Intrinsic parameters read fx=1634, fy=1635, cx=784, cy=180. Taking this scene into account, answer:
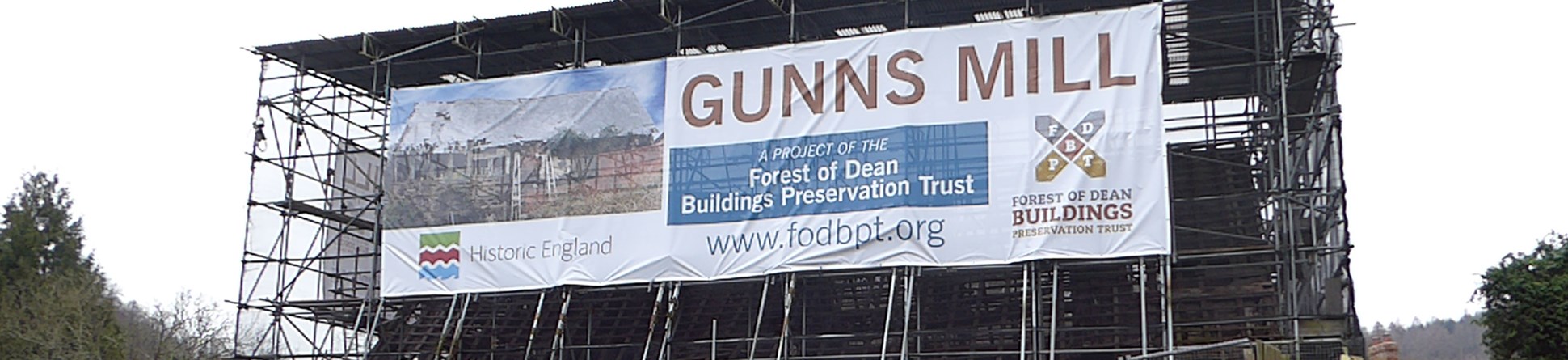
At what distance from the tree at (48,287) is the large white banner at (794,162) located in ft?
38.1

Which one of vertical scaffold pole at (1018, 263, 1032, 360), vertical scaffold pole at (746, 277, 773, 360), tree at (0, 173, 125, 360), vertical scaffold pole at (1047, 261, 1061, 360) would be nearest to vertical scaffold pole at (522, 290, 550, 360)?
vertical scaffold pole at (746, 277, 773, 360)

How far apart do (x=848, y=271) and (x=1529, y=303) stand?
9163 mm

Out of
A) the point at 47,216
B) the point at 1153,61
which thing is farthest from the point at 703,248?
the point at 47,216

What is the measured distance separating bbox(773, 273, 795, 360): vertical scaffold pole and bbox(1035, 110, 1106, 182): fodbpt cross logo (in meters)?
3.47

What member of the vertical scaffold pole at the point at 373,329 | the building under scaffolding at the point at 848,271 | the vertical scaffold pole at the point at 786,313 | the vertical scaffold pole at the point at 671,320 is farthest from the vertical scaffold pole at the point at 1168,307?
the vertical scaffold pole at the point at 373,329

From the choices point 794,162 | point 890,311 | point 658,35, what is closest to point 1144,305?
point 890,311

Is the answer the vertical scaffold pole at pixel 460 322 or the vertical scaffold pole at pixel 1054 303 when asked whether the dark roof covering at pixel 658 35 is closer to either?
the vertical scaffold pole at pixel 1054 303

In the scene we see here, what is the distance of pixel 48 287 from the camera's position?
34688mm

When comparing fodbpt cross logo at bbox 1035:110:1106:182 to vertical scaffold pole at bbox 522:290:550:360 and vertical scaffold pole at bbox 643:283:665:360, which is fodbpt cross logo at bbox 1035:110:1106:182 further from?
vertical scaffold pole at bbox 522:290:550:360

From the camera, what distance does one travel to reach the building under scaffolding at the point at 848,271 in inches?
813

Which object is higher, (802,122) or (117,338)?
(802,122)

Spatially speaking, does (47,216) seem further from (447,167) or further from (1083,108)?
(1083,108)

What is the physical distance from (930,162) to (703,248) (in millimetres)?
3317

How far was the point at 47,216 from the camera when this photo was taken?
128ft
